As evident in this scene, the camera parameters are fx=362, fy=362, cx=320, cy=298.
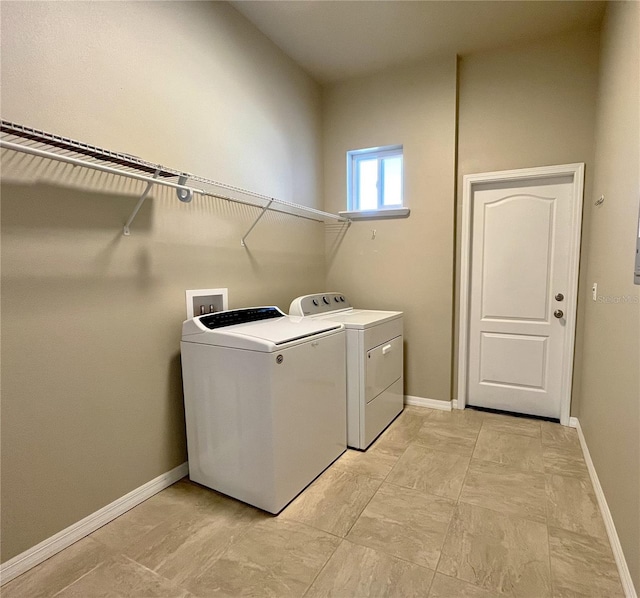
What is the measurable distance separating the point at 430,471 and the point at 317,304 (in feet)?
4.39

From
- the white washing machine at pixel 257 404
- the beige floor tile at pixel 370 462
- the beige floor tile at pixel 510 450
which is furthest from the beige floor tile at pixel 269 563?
the beige floor tile at pixel 510 450

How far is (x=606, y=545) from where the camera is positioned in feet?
4.93

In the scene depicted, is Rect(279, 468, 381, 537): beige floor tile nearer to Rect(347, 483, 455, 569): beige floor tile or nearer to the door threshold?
Rect(347, 483, 455, 569): beige floor tile

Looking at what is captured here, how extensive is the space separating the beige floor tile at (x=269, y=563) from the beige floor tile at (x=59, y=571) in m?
0.44

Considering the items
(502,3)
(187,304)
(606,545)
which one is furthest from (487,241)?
(187,304)

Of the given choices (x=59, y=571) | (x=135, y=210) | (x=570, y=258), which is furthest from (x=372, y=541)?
(x=570, y=258)

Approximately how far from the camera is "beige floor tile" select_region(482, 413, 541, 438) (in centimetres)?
261

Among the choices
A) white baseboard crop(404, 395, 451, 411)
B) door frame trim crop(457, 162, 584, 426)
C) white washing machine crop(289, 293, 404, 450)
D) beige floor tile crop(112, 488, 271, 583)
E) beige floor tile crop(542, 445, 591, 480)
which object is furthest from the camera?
white baseboard crop(404, 395, 451, 411)

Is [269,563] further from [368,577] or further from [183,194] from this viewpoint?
[183,194]

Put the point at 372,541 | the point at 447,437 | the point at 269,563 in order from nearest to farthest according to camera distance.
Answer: the point at 269,563 → the point at 372,541 → the point at 447,437

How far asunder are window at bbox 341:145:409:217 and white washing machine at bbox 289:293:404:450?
0.98m

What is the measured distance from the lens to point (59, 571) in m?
1.40

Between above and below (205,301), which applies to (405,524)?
below

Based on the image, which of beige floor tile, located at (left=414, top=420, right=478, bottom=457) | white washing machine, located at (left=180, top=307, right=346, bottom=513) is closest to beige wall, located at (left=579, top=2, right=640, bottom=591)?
beige floor tile, located at (left=414, top=420, right=478, bottom=457)
